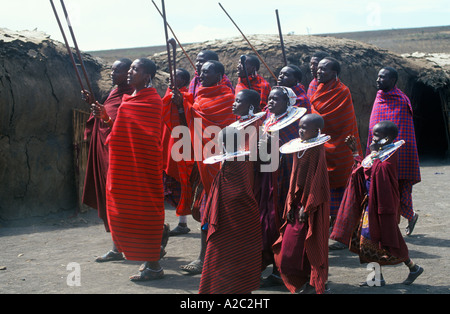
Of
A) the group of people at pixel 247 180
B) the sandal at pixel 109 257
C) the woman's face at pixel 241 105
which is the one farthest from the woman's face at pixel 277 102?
the sandal at pixel 109 257

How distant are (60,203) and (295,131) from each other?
4880 millimetres

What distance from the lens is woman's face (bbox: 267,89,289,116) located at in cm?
512

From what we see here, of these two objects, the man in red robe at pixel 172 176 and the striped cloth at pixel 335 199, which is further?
the striped cloth at pixel 335 199

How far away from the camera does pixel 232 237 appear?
4293mm

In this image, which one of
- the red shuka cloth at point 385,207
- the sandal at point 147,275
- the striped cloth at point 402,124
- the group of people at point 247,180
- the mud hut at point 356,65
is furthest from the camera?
the mud hut at point 356,65

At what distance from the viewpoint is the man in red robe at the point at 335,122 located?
649cm

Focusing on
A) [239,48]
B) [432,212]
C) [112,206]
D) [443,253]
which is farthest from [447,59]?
[112,206]

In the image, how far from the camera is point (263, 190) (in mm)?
4902

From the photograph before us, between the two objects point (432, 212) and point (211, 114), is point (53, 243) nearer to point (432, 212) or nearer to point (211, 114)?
point (211, 114)

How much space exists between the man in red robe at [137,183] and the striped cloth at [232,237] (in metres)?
0.87

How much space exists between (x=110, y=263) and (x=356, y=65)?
8169 millimetres

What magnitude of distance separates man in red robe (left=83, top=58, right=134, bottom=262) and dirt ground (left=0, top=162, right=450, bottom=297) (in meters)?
0.56

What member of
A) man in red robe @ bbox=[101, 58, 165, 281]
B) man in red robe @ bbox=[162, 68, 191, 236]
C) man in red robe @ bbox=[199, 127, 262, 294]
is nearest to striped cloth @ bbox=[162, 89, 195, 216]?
man in red robe @ bbox=[162, 68, 191, 236]

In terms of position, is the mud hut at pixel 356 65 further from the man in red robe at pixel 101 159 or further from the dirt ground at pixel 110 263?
the man in red robe at pixel 101 159
